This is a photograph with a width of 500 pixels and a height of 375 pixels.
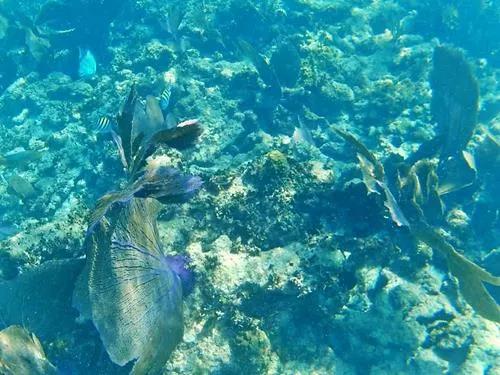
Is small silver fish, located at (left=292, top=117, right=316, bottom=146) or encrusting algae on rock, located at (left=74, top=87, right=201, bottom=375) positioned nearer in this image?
encrusting algae on rock, located at (left=74, top=87, right=201, bottom=375)

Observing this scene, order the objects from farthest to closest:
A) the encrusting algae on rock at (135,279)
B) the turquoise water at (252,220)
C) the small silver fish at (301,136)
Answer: the small silver fish at (301,136) < the turquoise water at (252,220) < the encrusting algae on rock at (135,279)

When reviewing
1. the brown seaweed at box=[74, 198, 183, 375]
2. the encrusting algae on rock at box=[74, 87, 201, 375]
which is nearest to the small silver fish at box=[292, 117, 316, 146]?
the encrusting algae on rock at box=[74, 87, 201, 375]

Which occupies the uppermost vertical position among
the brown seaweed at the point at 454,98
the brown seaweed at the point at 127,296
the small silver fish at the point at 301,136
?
the brown seaweed at the point at 454,98

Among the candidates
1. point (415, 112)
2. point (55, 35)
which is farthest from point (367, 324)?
point (55, 35)

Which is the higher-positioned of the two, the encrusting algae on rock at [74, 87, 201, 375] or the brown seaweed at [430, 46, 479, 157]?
the brown seaweed at [430, 46, 479, 157]

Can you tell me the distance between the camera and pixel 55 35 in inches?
457

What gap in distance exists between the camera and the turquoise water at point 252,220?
3113 mm

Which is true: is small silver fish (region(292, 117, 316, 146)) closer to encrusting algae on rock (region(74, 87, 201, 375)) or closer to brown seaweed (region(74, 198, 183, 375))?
encrusting algae on rock (region(74, 87, 201, 375))

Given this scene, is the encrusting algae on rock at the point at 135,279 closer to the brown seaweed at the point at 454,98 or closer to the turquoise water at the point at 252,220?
the turquoise water at the point at 252,220

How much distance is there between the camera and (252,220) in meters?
4.41

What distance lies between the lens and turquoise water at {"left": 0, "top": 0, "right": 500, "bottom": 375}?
10.2ft

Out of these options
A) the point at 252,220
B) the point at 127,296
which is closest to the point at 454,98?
the point at 252,220

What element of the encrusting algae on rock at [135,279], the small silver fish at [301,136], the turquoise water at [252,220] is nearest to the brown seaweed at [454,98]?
the turquoise water at [252,220]

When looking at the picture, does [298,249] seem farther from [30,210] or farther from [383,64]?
[383,64]
